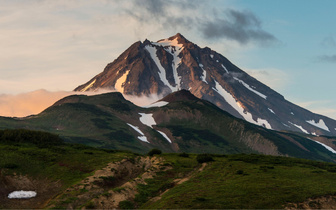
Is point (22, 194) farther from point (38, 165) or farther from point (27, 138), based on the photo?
point (27, 138)

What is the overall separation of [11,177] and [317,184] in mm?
47516

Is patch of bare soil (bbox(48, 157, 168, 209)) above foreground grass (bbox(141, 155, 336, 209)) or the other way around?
the other way around

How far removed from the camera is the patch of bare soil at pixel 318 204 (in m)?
46.4

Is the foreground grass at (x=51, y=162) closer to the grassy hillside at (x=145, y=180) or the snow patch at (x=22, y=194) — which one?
the grassy hillside at (x=145, y=180)

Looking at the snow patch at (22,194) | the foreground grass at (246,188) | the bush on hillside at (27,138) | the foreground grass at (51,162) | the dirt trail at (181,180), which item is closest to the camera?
the foreground grass at (246,188)

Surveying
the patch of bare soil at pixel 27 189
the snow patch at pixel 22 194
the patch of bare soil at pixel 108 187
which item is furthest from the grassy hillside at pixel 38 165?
the patch of bare soil at pixel 108 187

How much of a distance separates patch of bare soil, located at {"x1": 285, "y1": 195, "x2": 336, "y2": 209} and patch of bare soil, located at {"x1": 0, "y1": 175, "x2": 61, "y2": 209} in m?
33.4

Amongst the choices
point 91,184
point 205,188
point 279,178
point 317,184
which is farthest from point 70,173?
Result: point 317,184

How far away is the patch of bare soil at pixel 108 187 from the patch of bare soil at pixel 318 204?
22485mm

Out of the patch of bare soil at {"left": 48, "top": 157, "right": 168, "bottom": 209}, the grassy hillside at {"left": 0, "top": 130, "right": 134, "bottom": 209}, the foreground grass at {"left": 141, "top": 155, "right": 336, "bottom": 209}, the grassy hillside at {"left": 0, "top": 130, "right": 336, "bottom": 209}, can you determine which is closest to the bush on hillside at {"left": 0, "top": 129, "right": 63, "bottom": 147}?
the grassy hillside at {"left": 0, "top": 130, "right": 134, "bottom": 209}

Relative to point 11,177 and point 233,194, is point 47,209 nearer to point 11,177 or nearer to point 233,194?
point 11,177

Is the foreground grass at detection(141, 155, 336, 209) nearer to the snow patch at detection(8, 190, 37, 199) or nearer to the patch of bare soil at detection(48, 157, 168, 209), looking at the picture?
the patch of bare soil at detection(48, 157, 168, 209)

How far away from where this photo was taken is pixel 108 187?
58.4m

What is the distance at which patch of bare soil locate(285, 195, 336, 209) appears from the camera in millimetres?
46356
